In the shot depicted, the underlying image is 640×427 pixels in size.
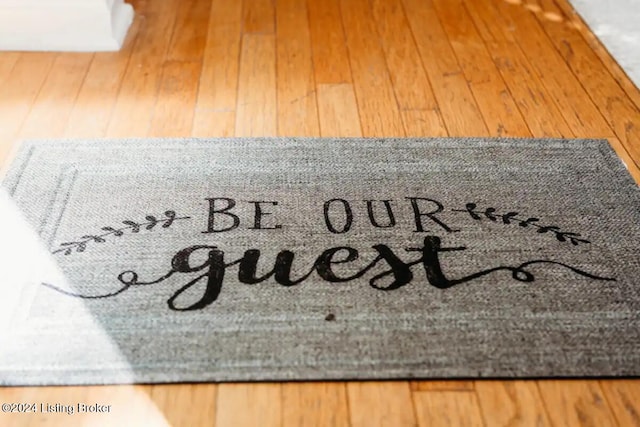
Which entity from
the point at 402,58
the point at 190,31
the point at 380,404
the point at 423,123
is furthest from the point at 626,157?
the point at 190,31

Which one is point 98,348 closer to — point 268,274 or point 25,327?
point 25,327

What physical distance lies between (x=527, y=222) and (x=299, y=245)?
55cm

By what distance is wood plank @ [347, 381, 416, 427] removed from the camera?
1.48m

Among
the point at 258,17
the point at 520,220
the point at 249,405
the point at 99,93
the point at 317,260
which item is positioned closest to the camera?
the point at 249,405

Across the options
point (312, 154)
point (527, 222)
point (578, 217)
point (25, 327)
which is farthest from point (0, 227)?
point (578, 217)

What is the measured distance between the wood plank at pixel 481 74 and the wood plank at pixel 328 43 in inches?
14.9

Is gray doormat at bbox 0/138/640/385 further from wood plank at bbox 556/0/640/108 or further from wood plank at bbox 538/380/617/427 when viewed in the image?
wood plank at bbox 556/0/640/108

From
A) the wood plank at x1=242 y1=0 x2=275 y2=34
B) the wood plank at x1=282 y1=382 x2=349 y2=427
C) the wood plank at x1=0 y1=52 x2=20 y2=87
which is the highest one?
the wood plank at x1=282 y1=382 x2=349 y2=427

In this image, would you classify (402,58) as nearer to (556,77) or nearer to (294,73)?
(294,73)

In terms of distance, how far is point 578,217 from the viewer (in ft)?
6.53

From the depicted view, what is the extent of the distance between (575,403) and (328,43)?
165 cm

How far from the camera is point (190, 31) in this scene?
2869mm

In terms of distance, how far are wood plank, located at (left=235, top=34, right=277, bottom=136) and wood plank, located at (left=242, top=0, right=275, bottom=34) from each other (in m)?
0.05

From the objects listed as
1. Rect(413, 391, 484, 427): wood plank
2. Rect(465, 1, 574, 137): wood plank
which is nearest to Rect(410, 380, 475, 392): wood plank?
Rect(413, 391, 484, 427): wood plank
